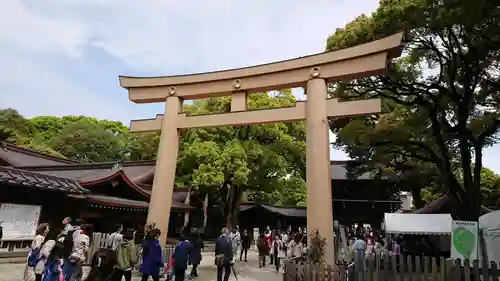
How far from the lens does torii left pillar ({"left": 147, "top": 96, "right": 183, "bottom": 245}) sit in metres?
12.6

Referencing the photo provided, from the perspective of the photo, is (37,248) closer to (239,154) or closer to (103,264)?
(103,264)

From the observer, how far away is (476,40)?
11.5m

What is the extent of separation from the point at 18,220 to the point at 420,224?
14.5m

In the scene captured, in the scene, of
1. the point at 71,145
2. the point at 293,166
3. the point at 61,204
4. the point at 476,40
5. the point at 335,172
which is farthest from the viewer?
the point at 71,145

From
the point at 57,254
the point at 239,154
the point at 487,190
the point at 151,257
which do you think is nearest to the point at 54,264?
the point at 57,254

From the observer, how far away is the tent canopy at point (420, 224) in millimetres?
14050

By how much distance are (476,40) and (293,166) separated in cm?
1693

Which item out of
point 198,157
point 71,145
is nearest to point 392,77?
point 198,157

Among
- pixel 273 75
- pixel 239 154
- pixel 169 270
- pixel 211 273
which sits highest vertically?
pixel 273 75

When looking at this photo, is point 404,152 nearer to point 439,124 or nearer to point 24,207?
point 439,124

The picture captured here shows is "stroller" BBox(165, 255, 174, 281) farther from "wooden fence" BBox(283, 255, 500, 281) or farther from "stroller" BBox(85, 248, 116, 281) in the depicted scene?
"stroller" BBox(85, 248, 116, 281)

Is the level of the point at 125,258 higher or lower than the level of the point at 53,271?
higher

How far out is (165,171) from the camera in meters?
13.1

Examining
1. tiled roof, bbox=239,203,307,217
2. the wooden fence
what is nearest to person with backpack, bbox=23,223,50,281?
the wooden fence
